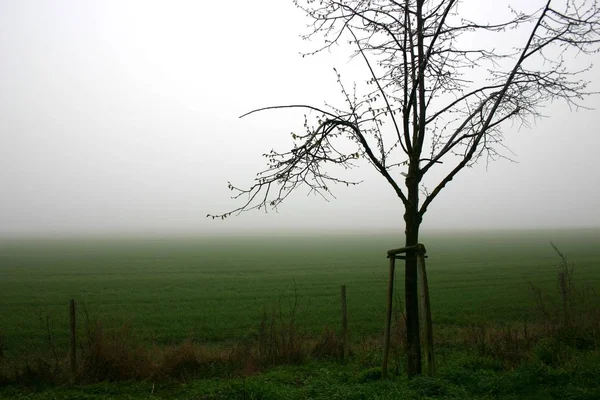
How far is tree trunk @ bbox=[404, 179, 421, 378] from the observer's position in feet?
20.5

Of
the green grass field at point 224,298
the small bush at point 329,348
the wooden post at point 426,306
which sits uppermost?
the wooden post at point 426,306

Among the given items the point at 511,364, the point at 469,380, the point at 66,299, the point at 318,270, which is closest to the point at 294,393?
the point at 469,380

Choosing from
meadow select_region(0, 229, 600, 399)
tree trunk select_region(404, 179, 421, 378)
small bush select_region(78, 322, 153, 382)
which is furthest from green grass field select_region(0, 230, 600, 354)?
tree trunk select_region(404, 179, 421, 378)

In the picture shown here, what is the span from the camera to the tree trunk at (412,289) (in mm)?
6242

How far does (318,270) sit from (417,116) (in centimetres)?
3344

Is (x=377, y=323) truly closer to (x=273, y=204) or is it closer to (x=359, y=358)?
(x=359, y=358)

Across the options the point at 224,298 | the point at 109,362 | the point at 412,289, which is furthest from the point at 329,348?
the point at 224,298

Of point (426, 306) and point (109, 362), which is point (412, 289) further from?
point (109, 362)

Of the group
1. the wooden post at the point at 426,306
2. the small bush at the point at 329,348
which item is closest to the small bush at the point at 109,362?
the small bush at the point at 329,348

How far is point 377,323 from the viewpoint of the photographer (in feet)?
52.5

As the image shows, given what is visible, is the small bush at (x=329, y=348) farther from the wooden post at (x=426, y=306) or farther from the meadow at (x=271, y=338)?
the wooden post at (x=426, y=306)

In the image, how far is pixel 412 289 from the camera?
627 centimetres

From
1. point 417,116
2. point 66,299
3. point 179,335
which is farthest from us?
point 66,299

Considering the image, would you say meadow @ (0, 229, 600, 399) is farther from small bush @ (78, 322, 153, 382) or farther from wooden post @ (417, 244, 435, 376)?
wooden post @ (417, 244, 435, 376)
